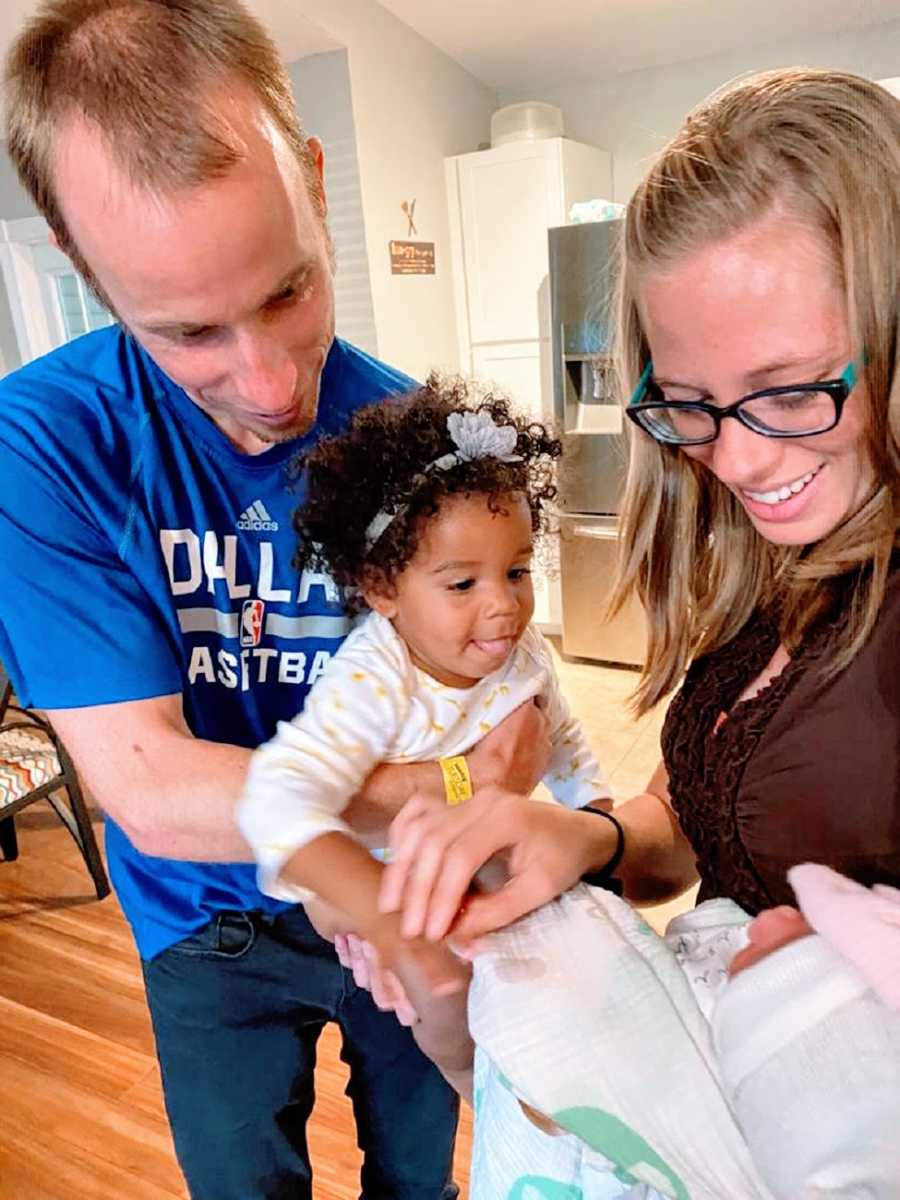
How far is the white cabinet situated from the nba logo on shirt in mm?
3242

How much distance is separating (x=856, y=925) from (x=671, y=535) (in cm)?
53

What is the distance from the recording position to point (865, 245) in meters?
0.66

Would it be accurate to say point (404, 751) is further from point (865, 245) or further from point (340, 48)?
point (340, 48)

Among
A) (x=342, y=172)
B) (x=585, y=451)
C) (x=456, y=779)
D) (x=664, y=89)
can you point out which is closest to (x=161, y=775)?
(x=456, y=779)

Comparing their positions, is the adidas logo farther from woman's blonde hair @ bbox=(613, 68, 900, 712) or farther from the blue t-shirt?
woman's blonde hair @ bbox=(613, 68, 900, 712)

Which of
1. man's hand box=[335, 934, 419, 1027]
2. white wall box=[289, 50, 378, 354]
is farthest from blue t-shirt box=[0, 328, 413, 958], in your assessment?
white wall box=[289, 50, 378, 354]

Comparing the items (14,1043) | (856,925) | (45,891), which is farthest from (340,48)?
(856,925)

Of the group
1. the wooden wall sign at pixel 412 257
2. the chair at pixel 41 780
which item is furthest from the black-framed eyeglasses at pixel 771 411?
the wooden wall sign at pixel 412 257

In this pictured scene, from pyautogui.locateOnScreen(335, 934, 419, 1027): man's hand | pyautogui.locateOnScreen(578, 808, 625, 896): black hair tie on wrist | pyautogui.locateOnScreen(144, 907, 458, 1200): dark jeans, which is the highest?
pyautogui.locateOnScreen(578, 808, 625, 896): black hair tie on wrist

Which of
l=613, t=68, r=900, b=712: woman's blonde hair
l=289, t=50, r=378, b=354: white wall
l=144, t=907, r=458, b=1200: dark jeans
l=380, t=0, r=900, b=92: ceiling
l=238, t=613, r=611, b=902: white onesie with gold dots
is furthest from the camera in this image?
l=380, t=0, r=900, b=92: ceiling

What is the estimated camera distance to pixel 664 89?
437 cm

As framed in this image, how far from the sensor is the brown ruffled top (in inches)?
27.0

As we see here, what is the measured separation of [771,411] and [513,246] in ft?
12.6

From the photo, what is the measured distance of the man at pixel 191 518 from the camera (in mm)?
750
